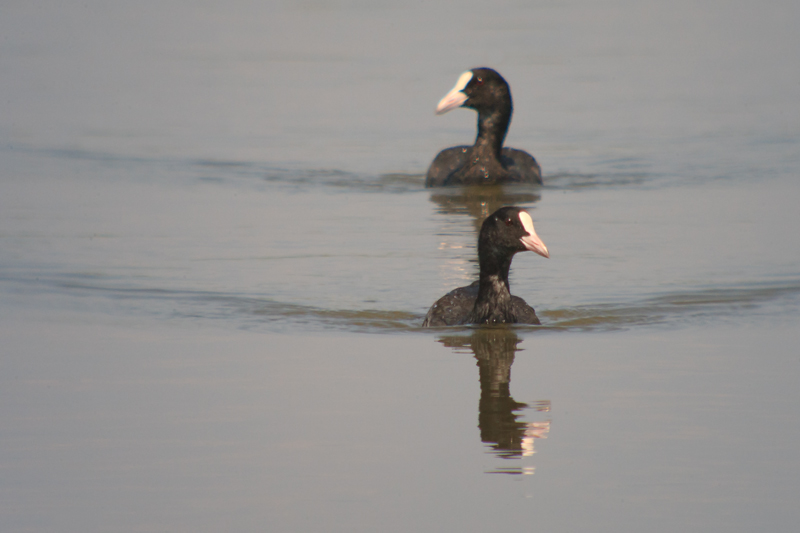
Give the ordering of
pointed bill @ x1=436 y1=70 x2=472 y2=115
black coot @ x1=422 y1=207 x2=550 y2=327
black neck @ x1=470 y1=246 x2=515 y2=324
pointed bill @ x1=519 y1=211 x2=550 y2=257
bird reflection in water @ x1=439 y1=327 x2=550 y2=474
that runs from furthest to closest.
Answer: pointed bill @ x1=436 y1=70 x2=472 y2=115, black neck @ x1=470 y1=246 x2=515 y2=324, black coot @ x1=422 y1=207 x2=550 y2=327, pointed bill @ x1=519 y1=211 x2=550 y2=257, bird reflection in water @ x1=439 y1=327 x2=550 y2=474

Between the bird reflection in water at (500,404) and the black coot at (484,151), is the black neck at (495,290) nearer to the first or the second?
the bird reflection in water at (500,404)

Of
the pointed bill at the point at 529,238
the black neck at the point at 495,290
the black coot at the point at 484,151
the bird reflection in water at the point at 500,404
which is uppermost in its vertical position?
the black coot at the point at 484,151

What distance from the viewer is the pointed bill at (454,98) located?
699 inches

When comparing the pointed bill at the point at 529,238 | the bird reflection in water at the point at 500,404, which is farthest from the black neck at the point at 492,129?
the bird reflection in water at the point at 500,404

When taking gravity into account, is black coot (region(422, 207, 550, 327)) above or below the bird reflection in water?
above

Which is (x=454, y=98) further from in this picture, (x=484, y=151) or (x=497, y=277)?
(x=497, y=277)

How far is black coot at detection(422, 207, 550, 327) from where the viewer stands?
31.5ft

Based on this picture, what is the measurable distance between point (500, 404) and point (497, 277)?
7.91ft

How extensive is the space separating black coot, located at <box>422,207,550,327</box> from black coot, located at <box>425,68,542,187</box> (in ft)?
24.6

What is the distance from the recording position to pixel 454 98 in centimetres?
1800

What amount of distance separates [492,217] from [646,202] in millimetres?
6587

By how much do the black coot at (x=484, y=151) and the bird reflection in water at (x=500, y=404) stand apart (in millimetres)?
8059

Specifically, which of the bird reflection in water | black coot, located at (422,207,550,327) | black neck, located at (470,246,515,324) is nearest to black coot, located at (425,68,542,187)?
black coot, located at (422,207,550,327)

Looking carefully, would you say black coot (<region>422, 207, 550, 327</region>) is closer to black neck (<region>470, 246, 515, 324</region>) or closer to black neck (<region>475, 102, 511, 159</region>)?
black neck (<region>470, 246, 515, 324</region>)
